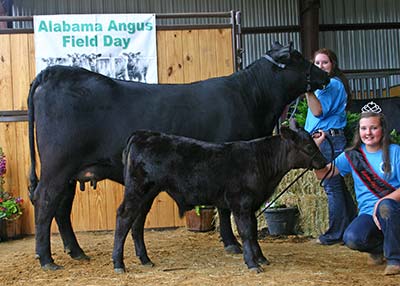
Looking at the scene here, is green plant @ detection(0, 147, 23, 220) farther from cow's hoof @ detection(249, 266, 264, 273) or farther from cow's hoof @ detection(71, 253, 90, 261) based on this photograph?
cow's hoof @ detection(249, 266, 264, 273)

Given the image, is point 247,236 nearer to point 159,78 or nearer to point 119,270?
point 119,270

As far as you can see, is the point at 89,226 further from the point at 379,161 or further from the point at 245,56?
the point at 245,56

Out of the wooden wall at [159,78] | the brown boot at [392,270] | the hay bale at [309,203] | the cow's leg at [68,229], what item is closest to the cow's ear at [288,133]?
the brown boot at [392,270]

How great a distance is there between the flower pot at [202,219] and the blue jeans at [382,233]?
8.51 ft

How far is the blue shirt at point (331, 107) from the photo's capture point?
16.3 feet

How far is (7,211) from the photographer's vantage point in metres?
6.22

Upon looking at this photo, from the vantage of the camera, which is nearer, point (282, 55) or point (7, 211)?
point (282, 55)

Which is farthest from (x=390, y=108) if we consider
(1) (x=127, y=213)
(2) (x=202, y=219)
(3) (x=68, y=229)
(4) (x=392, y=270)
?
(1) (x=127, y=213)

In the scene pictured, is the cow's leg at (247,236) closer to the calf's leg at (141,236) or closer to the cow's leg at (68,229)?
the calf's leg at (141,236)

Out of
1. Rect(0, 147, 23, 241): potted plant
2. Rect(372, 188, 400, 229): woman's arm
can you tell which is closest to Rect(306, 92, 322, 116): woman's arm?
Rect(372, 188, 400, 229): woman's arm

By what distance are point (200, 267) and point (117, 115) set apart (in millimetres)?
1394

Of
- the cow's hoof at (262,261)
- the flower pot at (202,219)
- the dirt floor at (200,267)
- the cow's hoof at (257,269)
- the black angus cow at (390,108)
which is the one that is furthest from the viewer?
the black angus cow at (390,108)

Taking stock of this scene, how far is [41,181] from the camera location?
448 cm

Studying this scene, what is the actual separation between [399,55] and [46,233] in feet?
46.2
